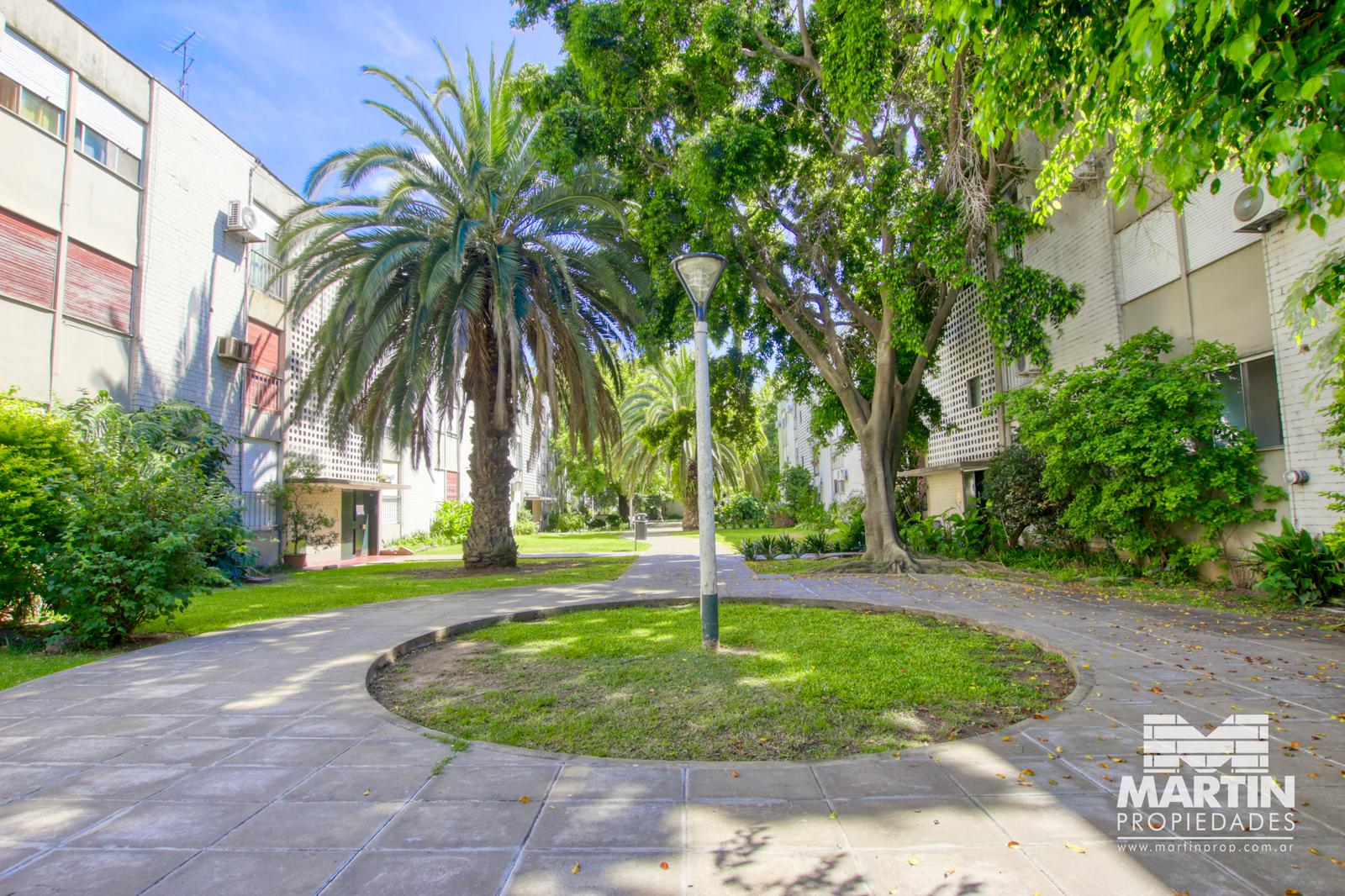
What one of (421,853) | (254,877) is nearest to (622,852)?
(421,853)

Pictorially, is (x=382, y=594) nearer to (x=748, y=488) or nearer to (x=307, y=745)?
(x=307, y=745)

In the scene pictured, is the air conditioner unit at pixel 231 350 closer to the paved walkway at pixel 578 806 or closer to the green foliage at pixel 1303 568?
the paved walkway at pixel 578 806

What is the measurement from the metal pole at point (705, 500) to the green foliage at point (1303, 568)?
7.39m

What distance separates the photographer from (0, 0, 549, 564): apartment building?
11477 millimetres

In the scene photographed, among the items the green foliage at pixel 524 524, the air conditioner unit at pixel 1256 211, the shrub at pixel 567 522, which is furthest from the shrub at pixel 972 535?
the shrub at pixel 567 522

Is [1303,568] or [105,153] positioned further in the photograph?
[105,153]

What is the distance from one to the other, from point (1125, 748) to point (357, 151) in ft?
47.1

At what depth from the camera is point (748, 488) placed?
136ft

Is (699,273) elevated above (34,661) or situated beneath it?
elevated above

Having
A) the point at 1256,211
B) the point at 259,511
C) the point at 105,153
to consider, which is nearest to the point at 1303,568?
the point at 1256,211

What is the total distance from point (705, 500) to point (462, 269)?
904 cm

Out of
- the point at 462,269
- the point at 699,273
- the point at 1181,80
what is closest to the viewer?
the point at 1181,80

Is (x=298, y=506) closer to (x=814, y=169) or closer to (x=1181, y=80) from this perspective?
(x=814, y=169)

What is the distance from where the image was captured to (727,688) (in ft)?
17.6
